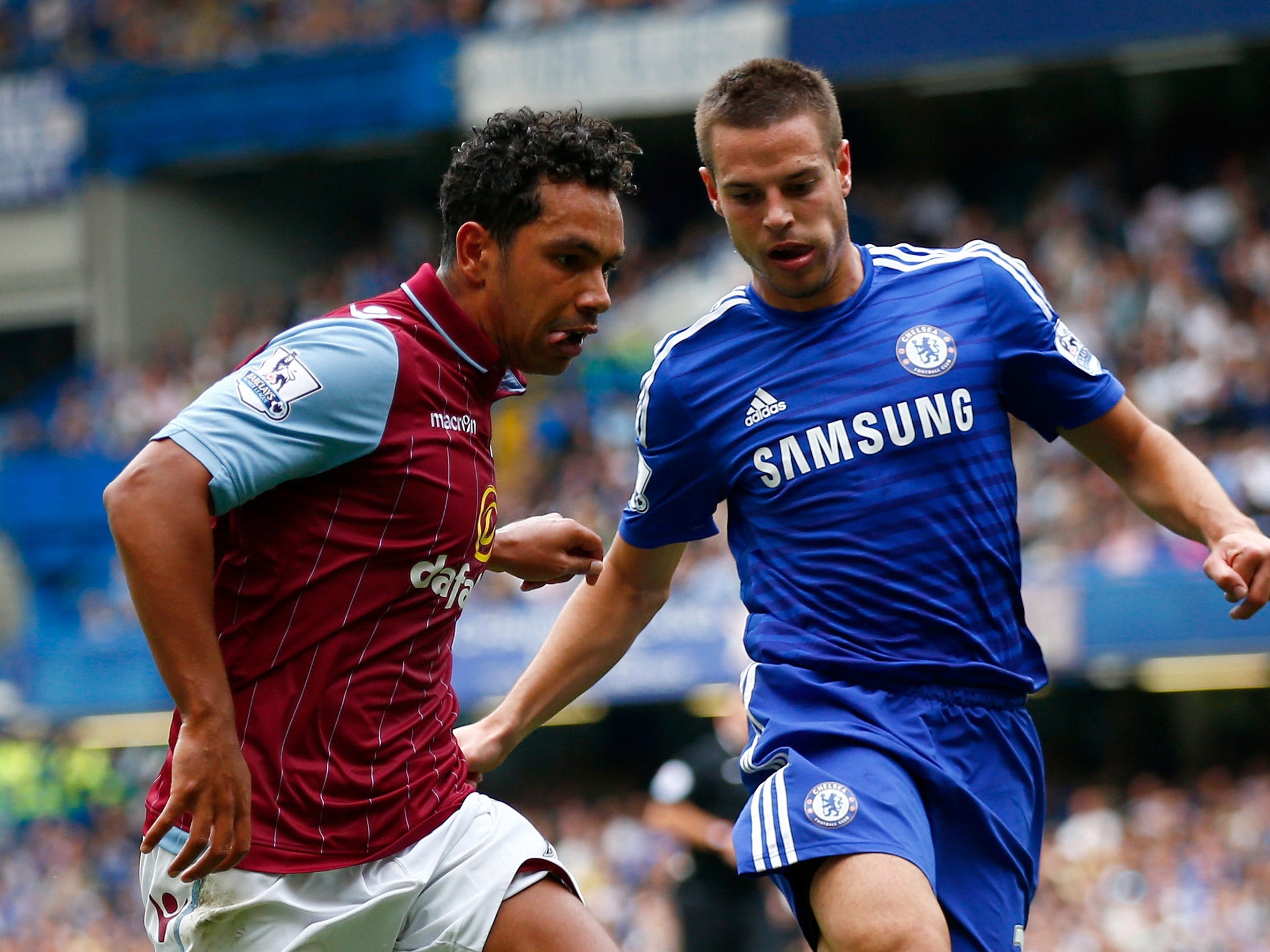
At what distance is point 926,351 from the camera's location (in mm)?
3744

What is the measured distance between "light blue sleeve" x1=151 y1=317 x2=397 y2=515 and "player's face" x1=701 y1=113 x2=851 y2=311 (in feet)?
2.93

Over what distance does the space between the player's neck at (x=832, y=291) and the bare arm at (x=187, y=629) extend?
1.44 meters

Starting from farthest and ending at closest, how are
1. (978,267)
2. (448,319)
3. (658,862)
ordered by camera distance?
1. (658,862)
2. (978,267)
3. (448,319)

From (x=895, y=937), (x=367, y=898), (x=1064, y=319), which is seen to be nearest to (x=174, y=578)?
(x=367, y=898)

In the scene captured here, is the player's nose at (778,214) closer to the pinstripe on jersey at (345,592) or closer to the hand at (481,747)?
the pinstripe on jersey at (345,592)

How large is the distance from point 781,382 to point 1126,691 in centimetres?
1256

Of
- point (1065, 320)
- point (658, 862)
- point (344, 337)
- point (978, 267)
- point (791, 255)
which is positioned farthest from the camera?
point (1065, 320)

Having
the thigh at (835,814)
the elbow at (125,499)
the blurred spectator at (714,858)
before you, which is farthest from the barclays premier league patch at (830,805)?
the blurred spectator at (714,858)

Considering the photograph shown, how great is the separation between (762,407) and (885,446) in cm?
29

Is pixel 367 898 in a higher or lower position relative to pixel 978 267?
lower

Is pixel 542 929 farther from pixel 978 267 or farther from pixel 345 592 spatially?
pixel 978 267

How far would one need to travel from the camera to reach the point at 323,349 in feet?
10.4

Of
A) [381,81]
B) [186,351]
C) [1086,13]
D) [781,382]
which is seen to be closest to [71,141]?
[186,351]

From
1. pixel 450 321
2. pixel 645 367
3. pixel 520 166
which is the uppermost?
pixel 520 166
